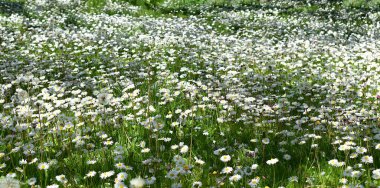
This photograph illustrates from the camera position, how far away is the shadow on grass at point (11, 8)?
47.2ft

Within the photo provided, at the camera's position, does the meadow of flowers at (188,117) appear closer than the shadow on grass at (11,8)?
Yes

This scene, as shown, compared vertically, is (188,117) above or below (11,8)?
below

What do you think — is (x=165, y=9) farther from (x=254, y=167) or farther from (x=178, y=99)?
(x=254, y=167)

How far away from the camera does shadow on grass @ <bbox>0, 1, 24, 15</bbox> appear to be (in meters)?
14.4

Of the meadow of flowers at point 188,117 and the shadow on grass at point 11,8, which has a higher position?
the shadow on grass at point 11,8

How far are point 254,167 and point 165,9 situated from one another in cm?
1639

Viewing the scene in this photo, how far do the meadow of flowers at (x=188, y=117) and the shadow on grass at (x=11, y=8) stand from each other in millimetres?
4024

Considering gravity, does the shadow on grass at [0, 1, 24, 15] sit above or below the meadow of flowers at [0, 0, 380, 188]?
above

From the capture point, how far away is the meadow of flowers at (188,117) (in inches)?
150

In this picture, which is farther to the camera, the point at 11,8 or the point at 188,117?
the point at 11,8

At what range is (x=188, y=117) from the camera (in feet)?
→ 17.1

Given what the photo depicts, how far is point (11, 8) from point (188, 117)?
41.7ft

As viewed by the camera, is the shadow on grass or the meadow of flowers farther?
the shadow on grass

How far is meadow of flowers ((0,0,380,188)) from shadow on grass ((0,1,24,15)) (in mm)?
4024
